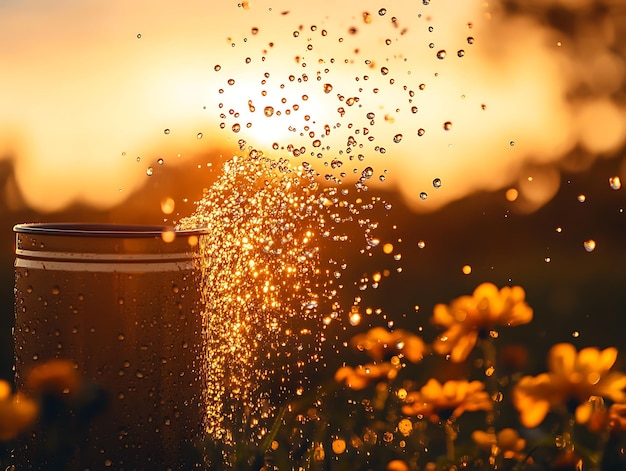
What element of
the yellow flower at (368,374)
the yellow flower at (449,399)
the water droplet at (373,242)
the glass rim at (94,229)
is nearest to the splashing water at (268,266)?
the water droplet at (373,242)

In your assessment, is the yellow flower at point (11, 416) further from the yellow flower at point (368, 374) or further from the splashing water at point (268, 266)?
the splashing water at point (268, 266)

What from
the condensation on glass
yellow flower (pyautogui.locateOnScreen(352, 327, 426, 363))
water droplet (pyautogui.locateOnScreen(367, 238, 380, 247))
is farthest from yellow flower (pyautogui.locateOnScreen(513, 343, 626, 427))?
water droplet (pyautogui.locateOnScreen(367, 238, 380, 247))

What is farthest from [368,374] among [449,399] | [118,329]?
[118,329]

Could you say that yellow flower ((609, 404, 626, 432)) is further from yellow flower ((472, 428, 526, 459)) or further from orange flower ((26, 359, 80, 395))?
orange flower ((26, 359, 80, 395))

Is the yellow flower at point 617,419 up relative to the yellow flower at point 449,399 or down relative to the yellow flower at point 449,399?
down

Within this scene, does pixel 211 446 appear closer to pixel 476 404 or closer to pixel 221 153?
pixel 476 404

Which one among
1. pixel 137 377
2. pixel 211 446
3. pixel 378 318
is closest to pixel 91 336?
pixel 137 377
